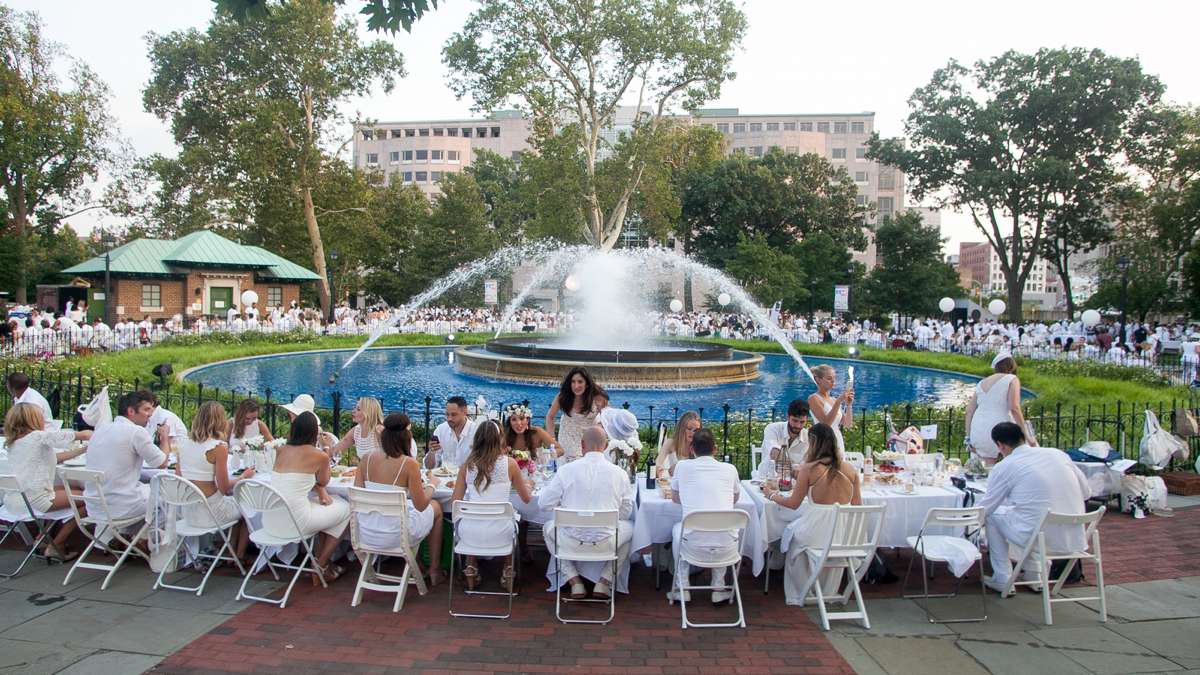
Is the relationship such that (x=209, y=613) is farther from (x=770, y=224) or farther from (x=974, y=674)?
(x=770, y=224)

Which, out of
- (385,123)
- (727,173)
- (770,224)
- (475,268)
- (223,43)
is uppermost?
(385,123)

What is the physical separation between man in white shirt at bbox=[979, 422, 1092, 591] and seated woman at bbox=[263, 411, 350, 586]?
17.6 feet

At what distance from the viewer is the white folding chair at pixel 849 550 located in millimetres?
5624

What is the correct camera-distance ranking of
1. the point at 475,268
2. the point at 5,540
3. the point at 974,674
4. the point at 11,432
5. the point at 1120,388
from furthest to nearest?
1. the point at 475,268
2. the point at 1120,388
3. the point at 5,540
4. the point at 11,432
5. the point at 974,674

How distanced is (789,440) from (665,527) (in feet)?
5.19

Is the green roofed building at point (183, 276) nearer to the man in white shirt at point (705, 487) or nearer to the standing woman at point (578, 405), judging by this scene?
the standing woman at point (578, 405)

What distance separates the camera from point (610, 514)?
560 cm

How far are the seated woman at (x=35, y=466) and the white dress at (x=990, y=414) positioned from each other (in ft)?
29.4

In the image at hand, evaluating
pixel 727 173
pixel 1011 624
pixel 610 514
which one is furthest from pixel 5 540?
pixel 727 173

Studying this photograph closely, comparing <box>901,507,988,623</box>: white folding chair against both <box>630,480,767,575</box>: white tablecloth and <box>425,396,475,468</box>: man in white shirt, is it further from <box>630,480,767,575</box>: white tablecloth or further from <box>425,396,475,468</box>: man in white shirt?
<box>425,396,475,468</box>: man in white shirt

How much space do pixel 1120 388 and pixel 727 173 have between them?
37.4 metres

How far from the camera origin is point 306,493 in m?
6.20

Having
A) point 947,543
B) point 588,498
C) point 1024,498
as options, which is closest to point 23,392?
point 588,498

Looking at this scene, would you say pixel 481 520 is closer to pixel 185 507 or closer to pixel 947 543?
pixel 185 507
